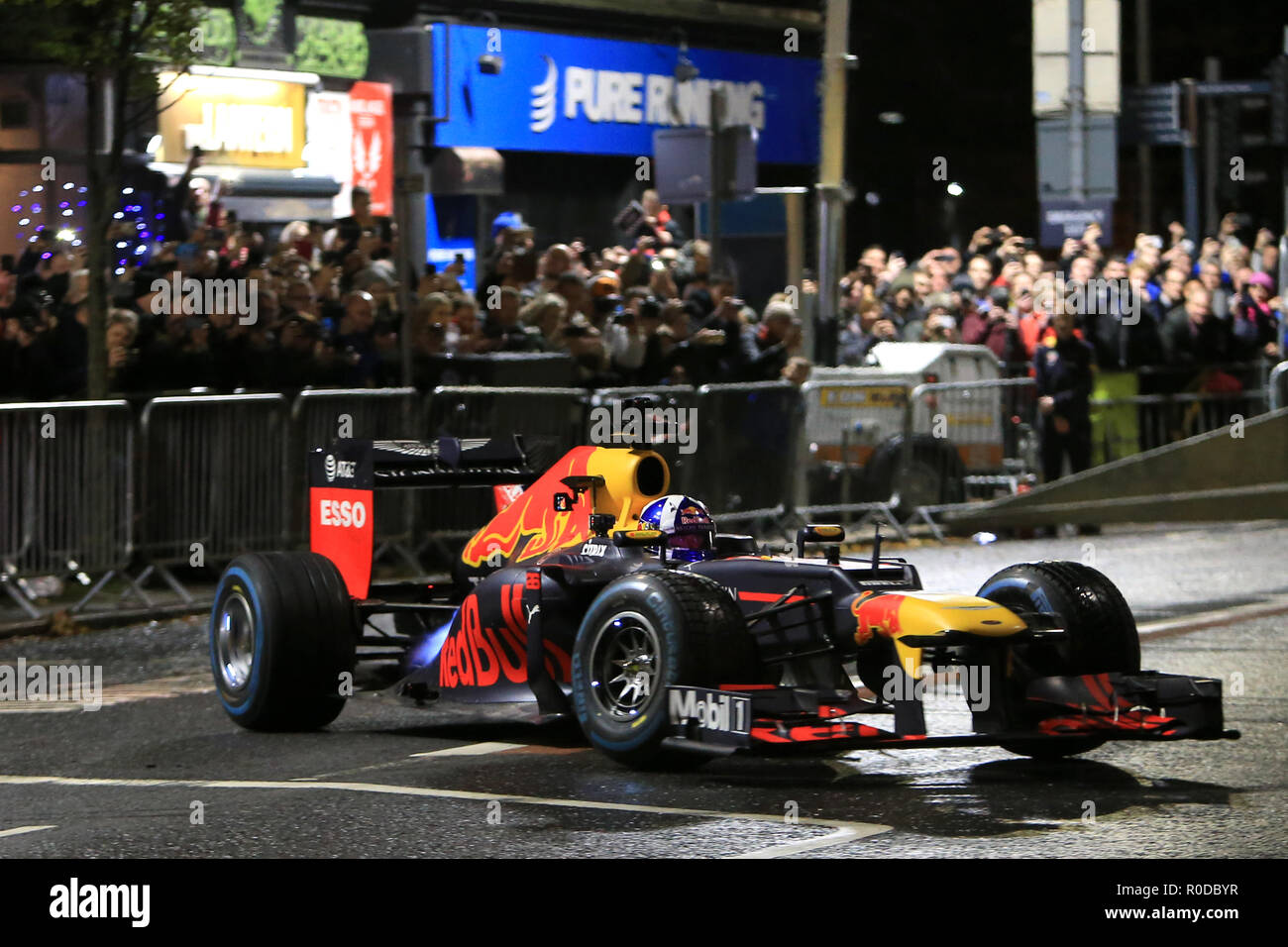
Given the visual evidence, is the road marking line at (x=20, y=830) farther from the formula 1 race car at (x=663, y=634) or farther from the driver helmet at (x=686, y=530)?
the driver helmet at (x=686, y=530)

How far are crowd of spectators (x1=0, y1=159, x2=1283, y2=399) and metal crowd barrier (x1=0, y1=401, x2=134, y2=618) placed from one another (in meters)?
0.60

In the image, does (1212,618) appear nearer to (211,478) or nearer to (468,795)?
(211,478)

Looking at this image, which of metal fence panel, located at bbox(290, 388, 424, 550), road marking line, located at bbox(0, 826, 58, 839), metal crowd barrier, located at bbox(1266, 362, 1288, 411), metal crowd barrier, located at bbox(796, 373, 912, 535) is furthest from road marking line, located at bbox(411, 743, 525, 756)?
metal crowd barrier, located at bbox(1266, 362, 1288, 411)

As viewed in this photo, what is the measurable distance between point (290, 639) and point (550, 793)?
1.79 meters

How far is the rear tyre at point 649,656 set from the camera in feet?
26.8

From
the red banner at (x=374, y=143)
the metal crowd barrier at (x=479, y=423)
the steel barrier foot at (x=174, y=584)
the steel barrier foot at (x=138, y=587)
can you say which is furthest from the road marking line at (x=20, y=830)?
the red banner at (x=374, y=143)

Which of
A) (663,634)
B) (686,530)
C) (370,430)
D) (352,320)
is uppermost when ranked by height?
(352,320)

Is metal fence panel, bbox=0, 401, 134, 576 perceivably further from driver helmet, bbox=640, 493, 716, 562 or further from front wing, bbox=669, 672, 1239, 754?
front wing, bbox=669, 672, 1239, 754

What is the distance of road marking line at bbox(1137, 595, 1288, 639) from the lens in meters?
13.0

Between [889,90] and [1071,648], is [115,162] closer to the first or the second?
[1071,648]

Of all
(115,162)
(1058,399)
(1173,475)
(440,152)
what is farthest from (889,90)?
(1173,475)

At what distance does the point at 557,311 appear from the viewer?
57.2 feet

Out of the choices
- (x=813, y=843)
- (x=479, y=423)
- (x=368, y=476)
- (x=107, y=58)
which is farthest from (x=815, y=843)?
(x=107, y=58)

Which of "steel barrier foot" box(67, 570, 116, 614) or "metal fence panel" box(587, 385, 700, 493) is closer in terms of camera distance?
"steel barrier foot" box(67, 570, 116, 614)
